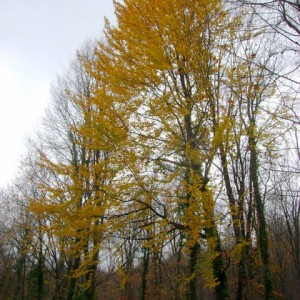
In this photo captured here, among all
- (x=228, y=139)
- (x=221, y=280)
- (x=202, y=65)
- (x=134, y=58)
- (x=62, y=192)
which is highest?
(x=134, y=58)

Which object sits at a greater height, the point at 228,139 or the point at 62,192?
the point at 228,139

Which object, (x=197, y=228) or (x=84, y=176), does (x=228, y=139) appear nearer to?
(x=197, y=228)

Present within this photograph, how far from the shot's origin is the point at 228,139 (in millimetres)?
4527

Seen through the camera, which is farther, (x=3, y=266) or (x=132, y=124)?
(x=3, y=266)

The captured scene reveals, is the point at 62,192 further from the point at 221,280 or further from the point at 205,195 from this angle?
the point at 221,280

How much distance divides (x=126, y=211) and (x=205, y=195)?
1.76 m

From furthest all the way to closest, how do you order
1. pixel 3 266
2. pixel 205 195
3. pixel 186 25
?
pixel 3 266 < pixel 186 25 < pixel 205 195

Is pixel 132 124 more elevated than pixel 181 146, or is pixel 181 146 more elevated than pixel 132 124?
pixel 132 124

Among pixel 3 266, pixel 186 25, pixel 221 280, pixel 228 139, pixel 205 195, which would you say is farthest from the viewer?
pixel 3 266

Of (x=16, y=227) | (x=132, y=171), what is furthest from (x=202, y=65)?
(x=16, y=227)

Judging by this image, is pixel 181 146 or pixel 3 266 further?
pixel 3 266

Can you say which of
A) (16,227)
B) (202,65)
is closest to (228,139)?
(202,65)

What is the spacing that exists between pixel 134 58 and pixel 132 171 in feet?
7.65

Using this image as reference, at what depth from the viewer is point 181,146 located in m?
5.12
